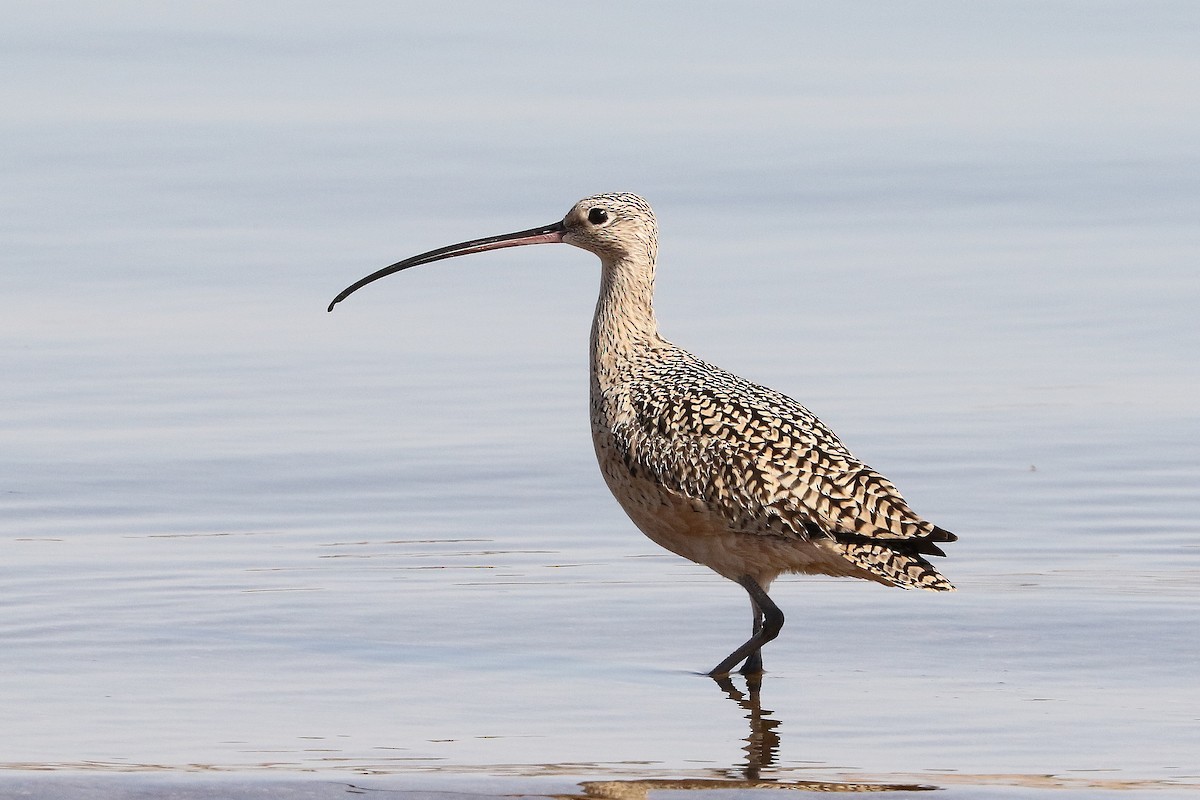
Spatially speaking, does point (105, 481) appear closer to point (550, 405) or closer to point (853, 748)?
point (550, 405)

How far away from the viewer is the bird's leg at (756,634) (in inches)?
315

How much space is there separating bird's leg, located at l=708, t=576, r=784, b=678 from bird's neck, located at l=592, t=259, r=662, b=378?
3.19 feet

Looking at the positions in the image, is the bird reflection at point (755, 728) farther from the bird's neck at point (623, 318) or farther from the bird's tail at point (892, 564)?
the bird's neck at point (623, 318)

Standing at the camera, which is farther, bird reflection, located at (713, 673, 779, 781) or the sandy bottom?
bird reflection, located at (713, 673, 779, 781)

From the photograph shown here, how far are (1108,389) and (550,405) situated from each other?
272 centimetres

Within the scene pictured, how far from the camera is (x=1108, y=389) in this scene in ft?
39.2

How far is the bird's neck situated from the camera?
344 inches

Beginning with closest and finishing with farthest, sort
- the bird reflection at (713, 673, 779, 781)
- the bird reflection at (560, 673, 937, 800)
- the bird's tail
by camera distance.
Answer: the bird reflection at (560, 673, 937, 800) → the bird reflection at (713, 673, 779, 781) → the bird's tail

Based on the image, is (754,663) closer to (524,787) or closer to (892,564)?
(892,564)

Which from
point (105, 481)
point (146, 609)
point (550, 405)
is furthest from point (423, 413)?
point (146, 609)

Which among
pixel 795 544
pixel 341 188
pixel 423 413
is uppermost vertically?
pixel 341 188

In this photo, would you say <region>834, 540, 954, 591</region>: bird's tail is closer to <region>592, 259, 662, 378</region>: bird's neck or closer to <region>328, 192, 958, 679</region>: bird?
<region>328, 192, 958, 679</region>: bird

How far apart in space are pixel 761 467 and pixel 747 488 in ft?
0.28

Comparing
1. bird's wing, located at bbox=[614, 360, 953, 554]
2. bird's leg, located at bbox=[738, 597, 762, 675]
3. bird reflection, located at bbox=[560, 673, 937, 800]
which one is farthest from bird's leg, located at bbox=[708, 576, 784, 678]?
bird reflection, located at bbox=[560, 673, 937, 800]
